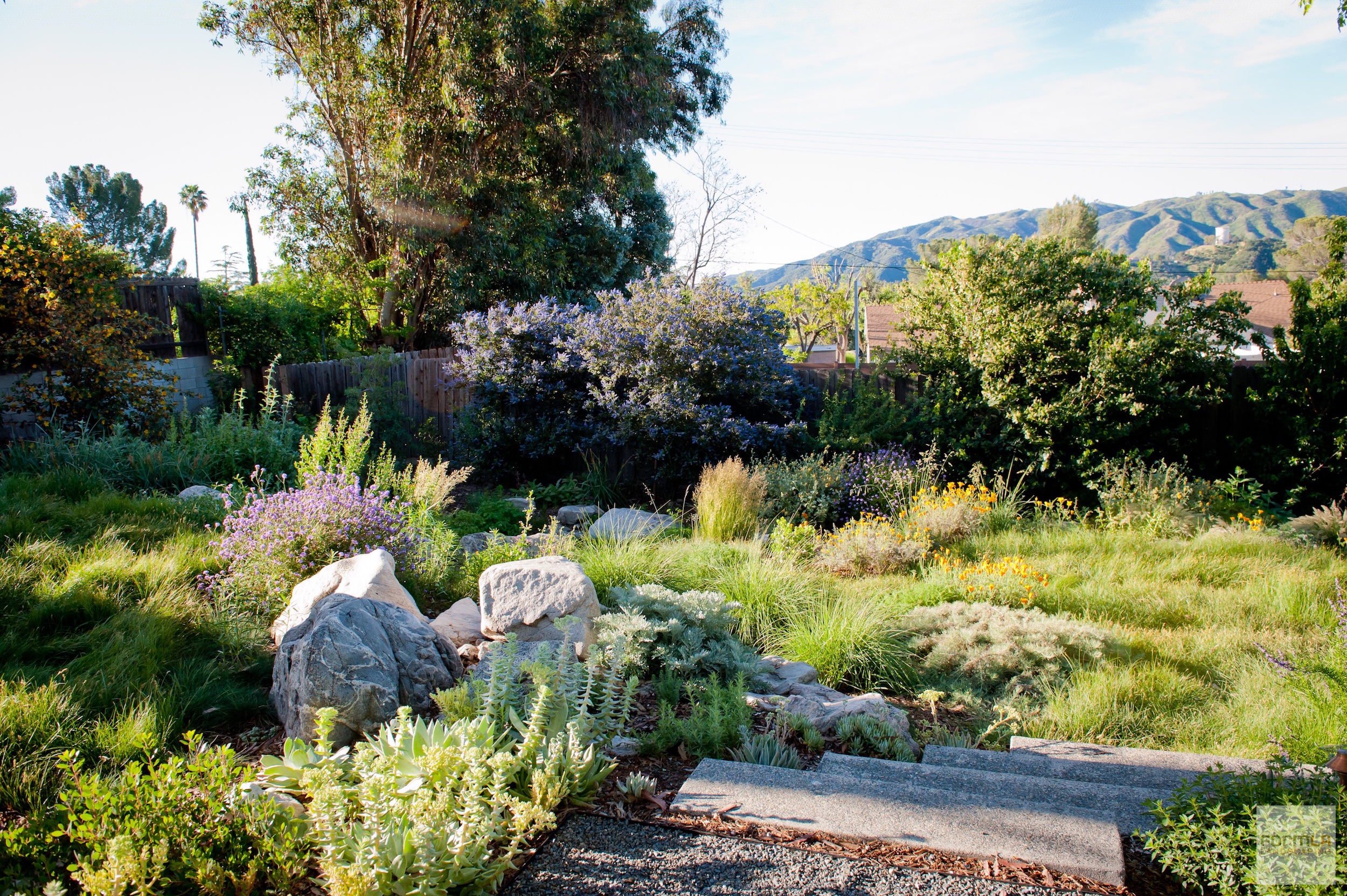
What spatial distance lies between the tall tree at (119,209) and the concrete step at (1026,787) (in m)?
60.8

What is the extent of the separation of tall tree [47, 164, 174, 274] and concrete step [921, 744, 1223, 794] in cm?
6083

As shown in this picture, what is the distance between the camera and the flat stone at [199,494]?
576cm

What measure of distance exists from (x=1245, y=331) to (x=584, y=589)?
7.39 metres

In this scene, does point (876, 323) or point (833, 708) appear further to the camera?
point (876, 323)

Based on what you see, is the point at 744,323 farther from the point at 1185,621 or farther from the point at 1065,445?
the point at 1185,621

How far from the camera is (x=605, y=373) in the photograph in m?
8.55

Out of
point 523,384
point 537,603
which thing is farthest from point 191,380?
point 537,603

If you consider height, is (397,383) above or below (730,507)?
above

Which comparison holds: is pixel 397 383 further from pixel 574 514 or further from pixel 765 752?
pixel 765 752

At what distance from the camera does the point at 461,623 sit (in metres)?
4.35

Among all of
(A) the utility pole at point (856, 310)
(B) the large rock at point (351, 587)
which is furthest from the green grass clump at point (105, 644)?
(A) the utility pole at point (856, 310)

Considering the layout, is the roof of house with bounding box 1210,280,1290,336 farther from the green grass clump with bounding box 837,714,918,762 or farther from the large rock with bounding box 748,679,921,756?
the green grass clump with bounding box 837,714,918,762

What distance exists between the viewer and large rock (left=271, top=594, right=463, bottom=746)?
2.97m

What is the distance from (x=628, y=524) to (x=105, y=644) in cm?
356
